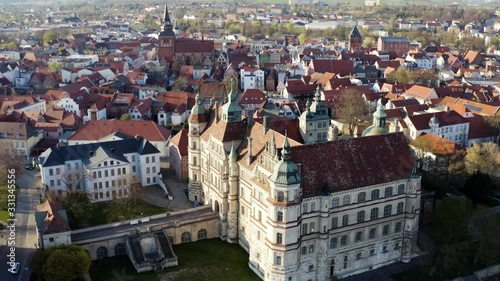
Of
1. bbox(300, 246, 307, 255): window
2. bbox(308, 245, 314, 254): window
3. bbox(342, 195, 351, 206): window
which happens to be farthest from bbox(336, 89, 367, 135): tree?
bbox(300, 246, 307, 255): window

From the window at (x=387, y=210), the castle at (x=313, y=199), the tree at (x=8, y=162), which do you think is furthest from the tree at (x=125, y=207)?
the window at (x=387, y=210)

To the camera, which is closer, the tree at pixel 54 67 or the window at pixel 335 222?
the window at pixel 335 222

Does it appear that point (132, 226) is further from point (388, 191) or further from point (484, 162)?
point (484, 162)

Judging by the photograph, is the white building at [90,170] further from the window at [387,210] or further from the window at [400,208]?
the window at [400,208]

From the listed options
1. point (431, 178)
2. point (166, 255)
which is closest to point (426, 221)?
point (431, 178)

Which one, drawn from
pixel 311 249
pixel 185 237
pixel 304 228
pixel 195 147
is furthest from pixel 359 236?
pixel 195 147

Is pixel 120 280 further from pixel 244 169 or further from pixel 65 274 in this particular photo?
pixel 244 169

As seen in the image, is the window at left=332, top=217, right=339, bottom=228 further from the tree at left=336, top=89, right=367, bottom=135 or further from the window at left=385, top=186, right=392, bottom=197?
the tree at left=336, top=89, right=367, bottom=135
